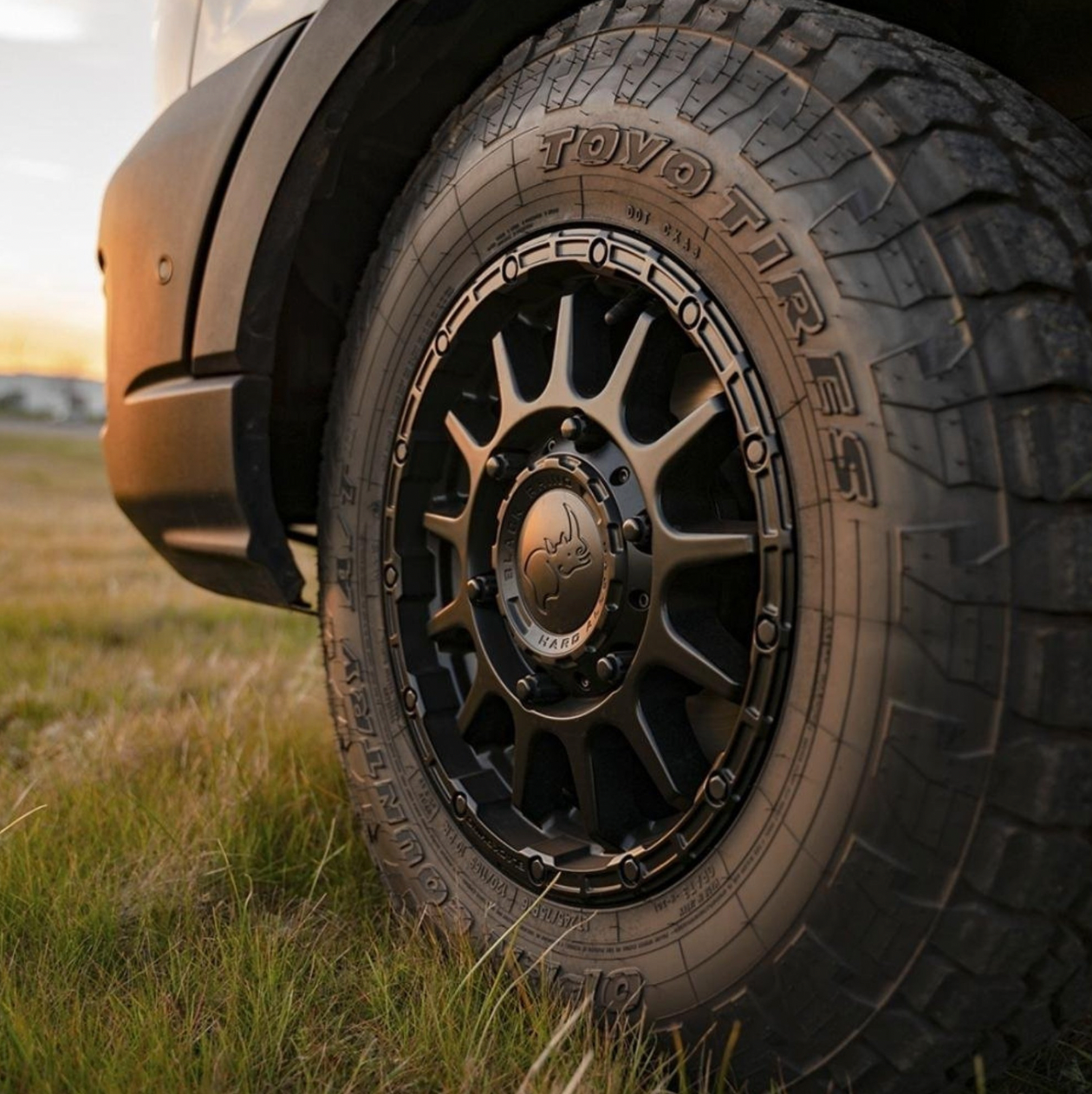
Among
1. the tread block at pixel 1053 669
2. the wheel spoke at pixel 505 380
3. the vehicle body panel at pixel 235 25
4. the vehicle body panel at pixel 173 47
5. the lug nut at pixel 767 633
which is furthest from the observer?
the vehicle body panel at pixel 173 47

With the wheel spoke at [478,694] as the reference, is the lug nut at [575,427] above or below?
above

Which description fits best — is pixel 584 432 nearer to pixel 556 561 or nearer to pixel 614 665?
pixel 556 561

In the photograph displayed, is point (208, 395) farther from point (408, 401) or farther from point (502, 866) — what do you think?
point (502, 866)

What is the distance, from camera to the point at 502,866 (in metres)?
1.50

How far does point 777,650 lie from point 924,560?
0.18 m

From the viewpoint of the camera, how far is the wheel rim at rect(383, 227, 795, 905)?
1.23m

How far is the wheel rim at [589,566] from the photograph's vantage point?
123 cm

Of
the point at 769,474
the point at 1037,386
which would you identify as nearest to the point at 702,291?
the point at 769,474

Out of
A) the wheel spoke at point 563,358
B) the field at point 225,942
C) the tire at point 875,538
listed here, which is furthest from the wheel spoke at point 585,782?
→ the wheel spoke at point 563,358

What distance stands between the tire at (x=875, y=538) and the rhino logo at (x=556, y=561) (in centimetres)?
22

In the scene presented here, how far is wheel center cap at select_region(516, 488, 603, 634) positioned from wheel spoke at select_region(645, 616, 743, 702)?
0.11m

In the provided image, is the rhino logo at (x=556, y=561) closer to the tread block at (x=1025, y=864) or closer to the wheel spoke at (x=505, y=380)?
the wheel spoke at (x=505, y=380)

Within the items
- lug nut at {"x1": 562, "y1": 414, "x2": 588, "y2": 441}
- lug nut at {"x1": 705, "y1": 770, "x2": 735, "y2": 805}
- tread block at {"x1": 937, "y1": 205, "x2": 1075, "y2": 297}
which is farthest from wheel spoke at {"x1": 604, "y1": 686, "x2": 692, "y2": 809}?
tread block at {"x1": 937, "y1": 205, "x2": 1075, "y2": 297}

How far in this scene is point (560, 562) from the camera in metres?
1.41
